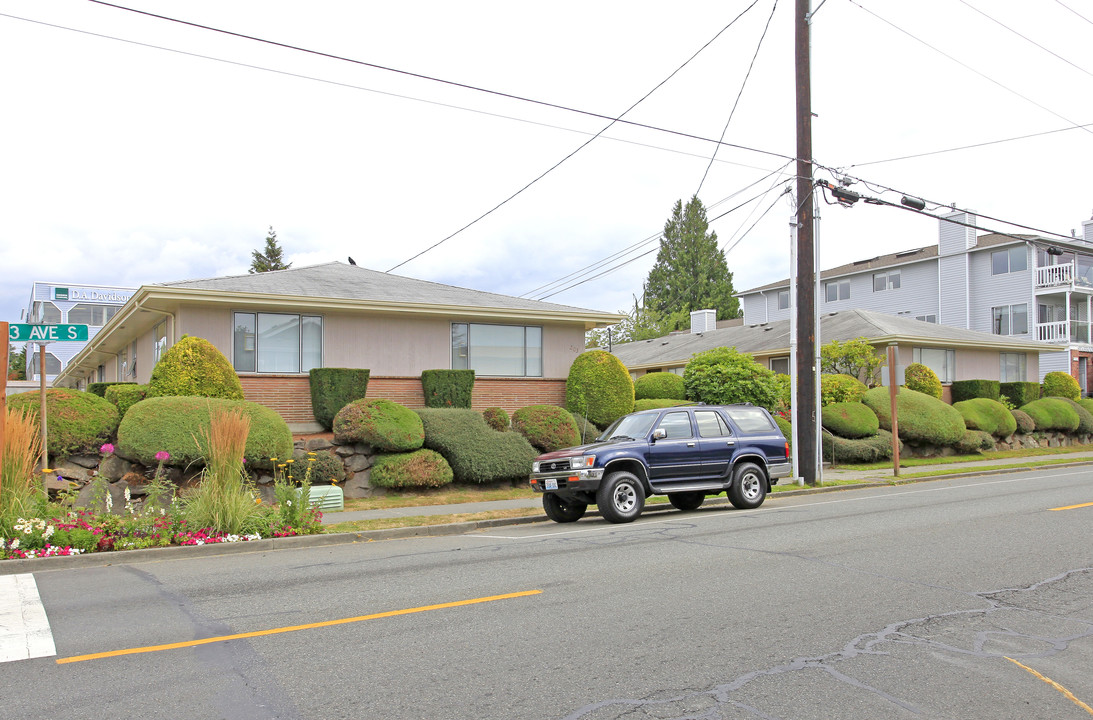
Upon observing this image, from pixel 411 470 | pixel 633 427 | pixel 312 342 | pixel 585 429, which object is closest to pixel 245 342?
pixel 312 342

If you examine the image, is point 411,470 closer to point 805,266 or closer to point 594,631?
point 805,266

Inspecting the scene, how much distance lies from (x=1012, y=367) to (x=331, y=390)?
30.6 meters

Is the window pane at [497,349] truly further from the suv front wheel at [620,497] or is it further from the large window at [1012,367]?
the large window at [1012,367]

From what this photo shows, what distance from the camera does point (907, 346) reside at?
30.2 metres

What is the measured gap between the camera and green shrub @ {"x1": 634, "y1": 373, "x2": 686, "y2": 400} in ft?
80.6

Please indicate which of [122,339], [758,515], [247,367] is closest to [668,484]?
[758,515]

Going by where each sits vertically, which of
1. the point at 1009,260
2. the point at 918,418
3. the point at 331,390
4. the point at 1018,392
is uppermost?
the point at 1009,260

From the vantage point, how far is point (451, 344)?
2067cm

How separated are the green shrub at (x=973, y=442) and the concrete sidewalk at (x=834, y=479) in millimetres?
1312

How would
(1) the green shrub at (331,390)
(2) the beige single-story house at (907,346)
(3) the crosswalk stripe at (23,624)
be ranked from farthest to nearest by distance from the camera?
(2) the beige single-story house at (907,346), (1) the green shrub at (331,390), (3) the crosswalk stripe at (23,624)

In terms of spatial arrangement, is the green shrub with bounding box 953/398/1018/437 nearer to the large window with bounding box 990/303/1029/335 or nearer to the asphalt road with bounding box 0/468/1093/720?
the large window with bounding box 990/303/1029/335

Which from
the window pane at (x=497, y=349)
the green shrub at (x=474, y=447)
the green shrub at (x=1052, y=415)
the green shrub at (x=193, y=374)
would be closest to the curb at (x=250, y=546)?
the green shrub at (x=474, y=447)

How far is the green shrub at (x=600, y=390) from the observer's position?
20828 millimetres

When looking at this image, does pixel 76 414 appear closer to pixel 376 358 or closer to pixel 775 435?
pixel 376 358
